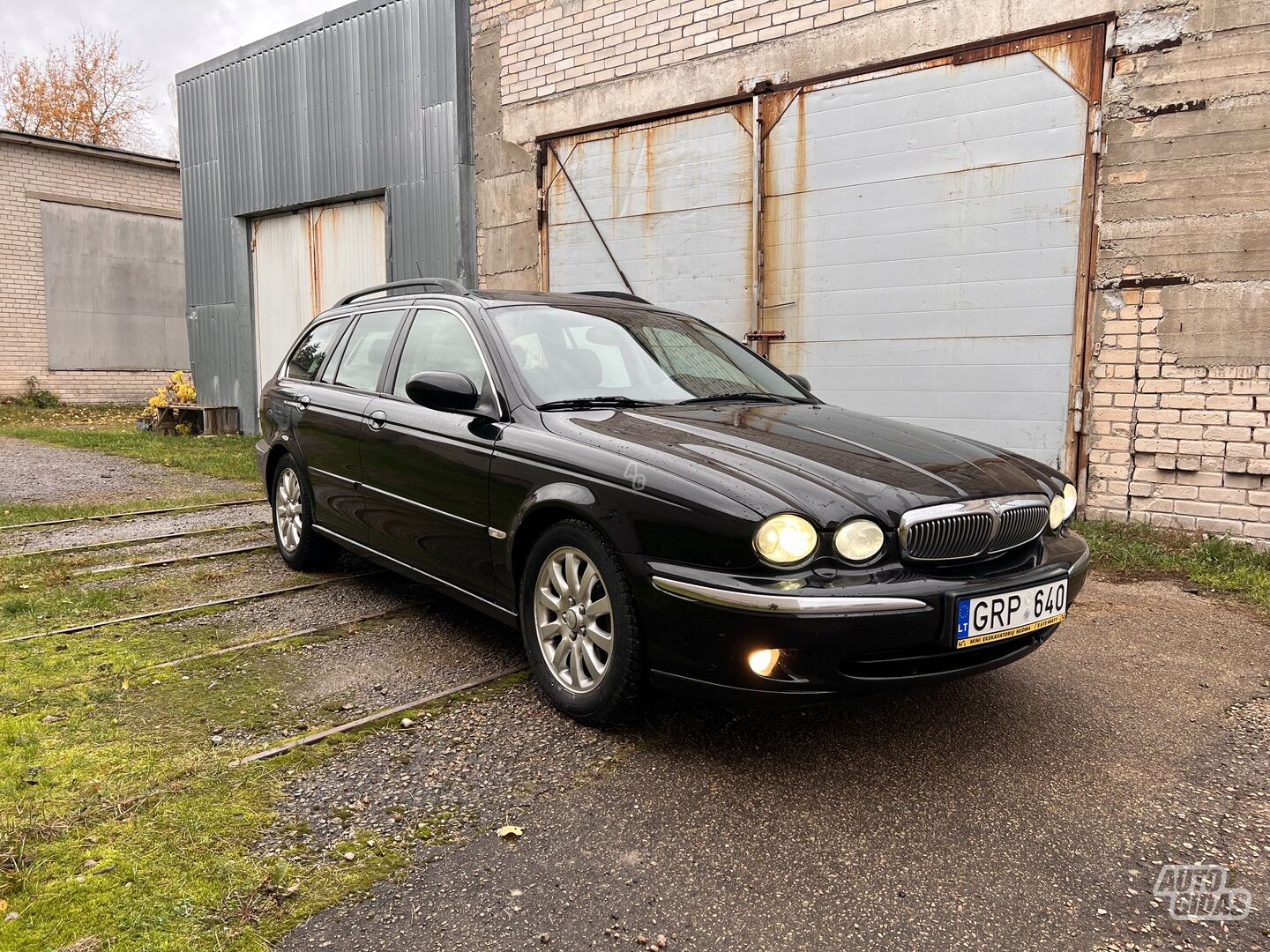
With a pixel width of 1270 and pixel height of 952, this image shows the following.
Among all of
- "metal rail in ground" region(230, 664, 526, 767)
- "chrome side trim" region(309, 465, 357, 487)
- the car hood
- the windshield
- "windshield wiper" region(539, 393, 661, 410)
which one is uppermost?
the windshield

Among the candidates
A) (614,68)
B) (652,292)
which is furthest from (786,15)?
(652,292)

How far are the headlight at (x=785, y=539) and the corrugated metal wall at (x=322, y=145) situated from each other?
8402 mm

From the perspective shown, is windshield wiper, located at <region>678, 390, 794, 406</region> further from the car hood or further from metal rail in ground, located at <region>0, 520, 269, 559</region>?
metal rail in ground, located at <region>0, 520, 269, 559</region>

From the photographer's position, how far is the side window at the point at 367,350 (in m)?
4.73

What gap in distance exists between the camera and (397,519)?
436 centimetres

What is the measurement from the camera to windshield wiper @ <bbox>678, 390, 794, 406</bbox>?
154 inches

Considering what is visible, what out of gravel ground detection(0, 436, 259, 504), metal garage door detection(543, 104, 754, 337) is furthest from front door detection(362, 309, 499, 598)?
gravel ground detection(0, 436, 259, 504)

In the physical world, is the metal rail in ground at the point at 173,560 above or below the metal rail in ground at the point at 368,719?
above

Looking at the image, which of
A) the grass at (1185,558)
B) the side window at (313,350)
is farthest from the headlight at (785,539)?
the grass at (1185,558)

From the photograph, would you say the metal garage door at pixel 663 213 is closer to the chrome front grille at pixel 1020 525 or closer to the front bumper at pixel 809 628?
the chrome front grille at pixel 1020 525

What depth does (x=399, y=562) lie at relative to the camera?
4.47 metres

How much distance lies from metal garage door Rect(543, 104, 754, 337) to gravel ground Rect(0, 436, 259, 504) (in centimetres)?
404

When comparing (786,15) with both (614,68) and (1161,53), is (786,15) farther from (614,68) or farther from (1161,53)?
(1161,53)

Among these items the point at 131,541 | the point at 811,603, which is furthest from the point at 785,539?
the point at 131,541
